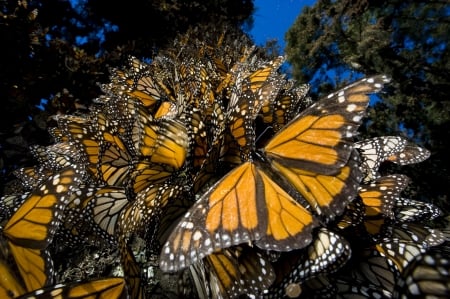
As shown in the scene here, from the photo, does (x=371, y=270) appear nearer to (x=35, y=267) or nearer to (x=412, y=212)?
(x=412, y=212)

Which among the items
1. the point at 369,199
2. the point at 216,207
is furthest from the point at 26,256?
the point at 369,199

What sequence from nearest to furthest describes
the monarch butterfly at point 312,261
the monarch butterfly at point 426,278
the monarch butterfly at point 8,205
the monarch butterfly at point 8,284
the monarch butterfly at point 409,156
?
the monarch butterfly at point 426,278, the monarch butterfly at point 312,261, the monarch butterfly at point 8,284, the monarch butterfly at point 8,205, the monarch butterfly at point 409,156

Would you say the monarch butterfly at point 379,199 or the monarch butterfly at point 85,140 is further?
the monarch butterfly at point 85,140


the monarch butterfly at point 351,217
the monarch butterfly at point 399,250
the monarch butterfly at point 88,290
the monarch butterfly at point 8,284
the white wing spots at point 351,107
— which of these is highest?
the white wing spots at point 351,107

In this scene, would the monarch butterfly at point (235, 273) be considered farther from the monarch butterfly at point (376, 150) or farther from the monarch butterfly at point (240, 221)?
the monarch butterfly at point (376, 150)

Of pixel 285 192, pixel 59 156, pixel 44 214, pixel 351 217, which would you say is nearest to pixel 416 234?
pixel 351 217

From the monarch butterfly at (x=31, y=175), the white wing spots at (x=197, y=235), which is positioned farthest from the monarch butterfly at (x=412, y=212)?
the monarch butterfly at (x=31, y=175)

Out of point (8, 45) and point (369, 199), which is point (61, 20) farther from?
point (369, 199)
